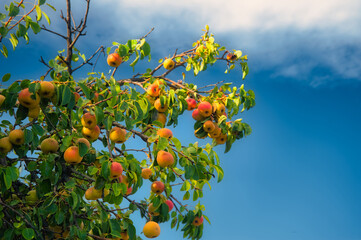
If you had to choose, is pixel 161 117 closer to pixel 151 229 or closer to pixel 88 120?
pixel 88 120

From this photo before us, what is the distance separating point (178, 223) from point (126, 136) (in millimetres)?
1207

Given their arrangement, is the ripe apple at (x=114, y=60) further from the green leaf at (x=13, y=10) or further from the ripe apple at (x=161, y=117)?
the green leaf at (x=13, y=10)

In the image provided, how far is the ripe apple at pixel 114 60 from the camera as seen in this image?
4.91 metres

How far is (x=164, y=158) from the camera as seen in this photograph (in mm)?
3828

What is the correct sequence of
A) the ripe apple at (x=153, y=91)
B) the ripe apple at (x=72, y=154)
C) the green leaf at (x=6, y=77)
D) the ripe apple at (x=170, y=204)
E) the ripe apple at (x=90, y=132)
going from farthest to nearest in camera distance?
1. the ripe apple at (x=153, y=91)
2. the ripe apple at (x=170, y=204)
3. the green leaf at (x=6, y=77)
4. the ripe apple at (x=90, y=132)
5. the ripe apple at (x=72, y=154)

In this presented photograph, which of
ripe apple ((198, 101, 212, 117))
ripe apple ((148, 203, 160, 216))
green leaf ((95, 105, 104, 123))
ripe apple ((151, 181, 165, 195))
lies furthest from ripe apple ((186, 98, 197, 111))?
green leaf ((95, 105, 104, 123))

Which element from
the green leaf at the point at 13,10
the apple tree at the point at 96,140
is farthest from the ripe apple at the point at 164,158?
the green leaf at the point at 13,10

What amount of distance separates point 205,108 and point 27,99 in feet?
5.78

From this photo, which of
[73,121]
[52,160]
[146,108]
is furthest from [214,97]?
[52,160]

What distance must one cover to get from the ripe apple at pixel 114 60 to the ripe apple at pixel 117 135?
1150 mm

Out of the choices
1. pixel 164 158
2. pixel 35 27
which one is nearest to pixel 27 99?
pixel 35 27

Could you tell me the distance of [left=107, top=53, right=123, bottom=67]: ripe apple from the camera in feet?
16.1

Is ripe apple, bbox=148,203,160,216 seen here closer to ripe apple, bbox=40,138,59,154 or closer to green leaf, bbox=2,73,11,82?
ripe apple, bbox=40,138,59,154

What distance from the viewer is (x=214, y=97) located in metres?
4.90
